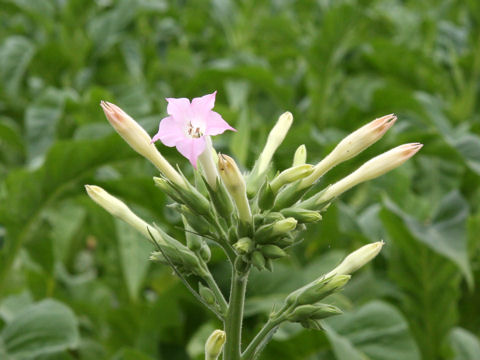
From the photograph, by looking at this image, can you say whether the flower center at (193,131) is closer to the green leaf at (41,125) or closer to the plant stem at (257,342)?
the plant stem at (257,342)

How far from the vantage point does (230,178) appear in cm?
82

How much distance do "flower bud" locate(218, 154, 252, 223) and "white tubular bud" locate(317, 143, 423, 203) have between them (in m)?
0.11

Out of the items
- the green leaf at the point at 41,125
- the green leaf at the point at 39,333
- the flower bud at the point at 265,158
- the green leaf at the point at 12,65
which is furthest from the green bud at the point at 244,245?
the green leaf at the point at 12,65

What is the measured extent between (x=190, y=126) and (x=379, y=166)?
0.25m

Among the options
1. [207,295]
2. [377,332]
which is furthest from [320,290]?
[377,332]

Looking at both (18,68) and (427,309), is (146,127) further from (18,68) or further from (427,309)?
(18,68)

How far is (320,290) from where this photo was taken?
87cm

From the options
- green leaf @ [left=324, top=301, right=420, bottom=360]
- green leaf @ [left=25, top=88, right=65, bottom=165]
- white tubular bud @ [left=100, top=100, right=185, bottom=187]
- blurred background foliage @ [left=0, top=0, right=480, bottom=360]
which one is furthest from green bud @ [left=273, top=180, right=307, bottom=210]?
green leaf @ [left=25, top=88, right=65, bottom=165]

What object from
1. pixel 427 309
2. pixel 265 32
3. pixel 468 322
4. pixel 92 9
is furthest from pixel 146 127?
pixel 265 32

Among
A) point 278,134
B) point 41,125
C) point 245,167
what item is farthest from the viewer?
point 41,125

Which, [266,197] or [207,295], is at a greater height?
[266,197]

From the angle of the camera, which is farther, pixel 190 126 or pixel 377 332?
pixel 377 332

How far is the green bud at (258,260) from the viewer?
815mm

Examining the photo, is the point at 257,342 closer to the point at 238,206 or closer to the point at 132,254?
the point at 238,206
